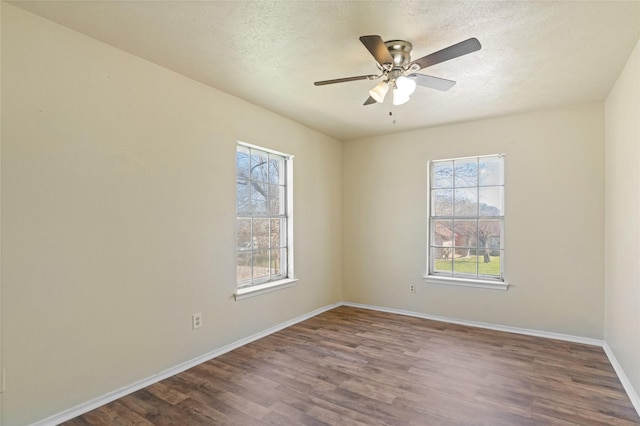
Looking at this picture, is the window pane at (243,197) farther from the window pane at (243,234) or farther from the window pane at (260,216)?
the window pane at (243,234)

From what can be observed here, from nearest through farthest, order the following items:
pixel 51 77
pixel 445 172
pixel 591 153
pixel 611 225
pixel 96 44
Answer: pixel 51 77 → pixel 96 44 → pixel 611 225 → pixel 591 153 → pixel 445 172

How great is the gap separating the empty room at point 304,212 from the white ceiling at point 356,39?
21mm

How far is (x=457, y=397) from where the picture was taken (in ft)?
7.93

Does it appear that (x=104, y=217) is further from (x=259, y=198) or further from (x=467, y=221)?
(x=467, y=221)

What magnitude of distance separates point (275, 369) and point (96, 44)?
2.73 m

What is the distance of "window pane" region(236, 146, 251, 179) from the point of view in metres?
3.50

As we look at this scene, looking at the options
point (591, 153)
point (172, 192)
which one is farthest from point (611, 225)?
point (172, 192)

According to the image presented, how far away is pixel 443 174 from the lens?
14.3 feet

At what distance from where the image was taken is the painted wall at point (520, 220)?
3.48 meters

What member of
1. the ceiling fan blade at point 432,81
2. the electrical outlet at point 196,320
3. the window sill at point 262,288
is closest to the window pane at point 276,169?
the window sill at point 262,288

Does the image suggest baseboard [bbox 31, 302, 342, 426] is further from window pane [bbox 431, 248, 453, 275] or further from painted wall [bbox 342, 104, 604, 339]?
window pane [bbox 431, 248, 453, 275]

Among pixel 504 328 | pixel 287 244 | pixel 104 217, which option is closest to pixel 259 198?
pixel 287 244

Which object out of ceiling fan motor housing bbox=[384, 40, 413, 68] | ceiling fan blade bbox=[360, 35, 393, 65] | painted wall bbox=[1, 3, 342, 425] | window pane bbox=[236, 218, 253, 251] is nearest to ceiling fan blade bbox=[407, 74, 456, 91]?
ceiling fan motor housing bbox=[384, 40, 413, 68]

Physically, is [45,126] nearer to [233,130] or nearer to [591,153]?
[233,130]
